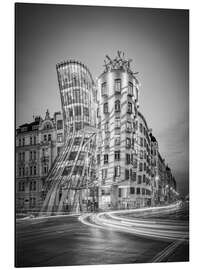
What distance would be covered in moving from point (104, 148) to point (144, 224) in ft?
4.30

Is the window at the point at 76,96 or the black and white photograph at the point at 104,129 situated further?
the window at the point at 76,96

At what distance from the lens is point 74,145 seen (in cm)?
680

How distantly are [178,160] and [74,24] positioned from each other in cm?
262

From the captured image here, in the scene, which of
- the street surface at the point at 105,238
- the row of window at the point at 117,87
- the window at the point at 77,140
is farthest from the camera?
the row of window at the point at 117,87

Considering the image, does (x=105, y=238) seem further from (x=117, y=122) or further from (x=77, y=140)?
(x=117, y=122)

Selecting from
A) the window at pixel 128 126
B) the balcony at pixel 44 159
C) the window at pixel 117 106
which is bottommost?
the balcony at pixel 44 159

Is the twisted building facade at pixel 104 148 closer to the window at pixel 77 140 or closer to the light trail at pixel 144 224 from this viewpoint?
the window at pixel 77 140

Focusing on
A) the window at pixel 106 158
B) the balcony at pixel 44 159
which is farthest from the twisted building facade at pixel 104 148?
the balcony at pixel 44 159

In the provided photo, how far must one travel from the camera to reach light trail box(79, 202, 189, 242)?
669 centimetres

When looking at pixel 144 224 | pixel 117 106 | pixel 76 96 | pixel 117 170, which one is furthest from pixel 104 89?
pixel 144 224

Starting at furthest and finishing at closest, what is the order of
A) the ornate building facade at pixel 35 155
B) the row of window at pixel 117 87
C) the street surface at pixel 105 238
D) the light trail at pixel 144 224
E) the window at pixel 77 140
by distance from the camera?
1. the row of window at pixel 117 87
2. the window at pixel 77 140
3. the light trail at pixel 144 224
4. the ornate building facade at pixel 35 155
5. the street surface at pixel 105 238

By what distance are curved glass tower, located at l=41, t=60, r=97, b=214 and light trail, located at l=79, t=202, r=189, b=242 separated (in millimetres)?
312

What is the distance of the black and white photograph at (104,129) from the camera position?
6504 mm

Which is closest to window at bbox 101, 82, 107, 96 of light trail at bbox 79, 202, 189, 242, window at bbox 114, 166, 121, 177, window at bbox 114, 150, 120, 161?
window at bbox 114, 150, 120, 161
